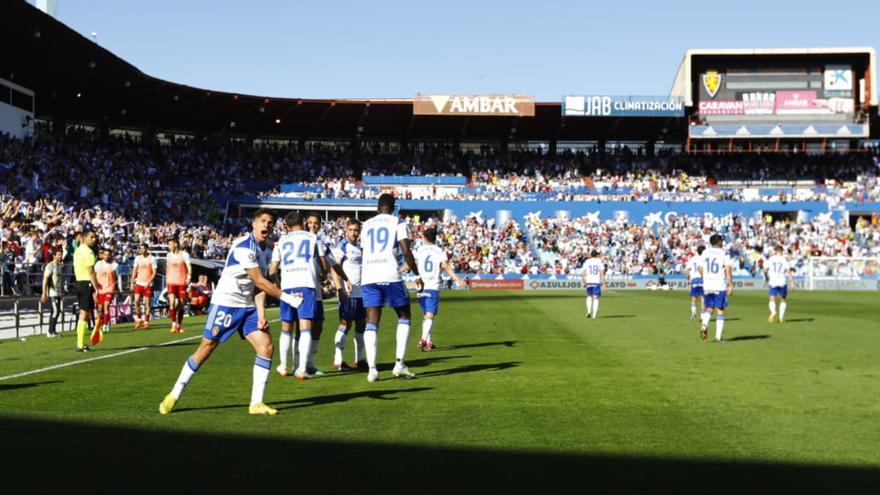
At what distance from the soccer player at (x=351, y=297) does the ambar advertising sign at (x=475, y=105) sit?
189ft

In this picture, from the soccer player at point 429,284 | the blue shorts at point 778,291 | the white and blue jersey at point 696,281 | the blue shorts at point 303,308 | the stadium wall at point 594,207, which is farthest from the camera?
the stadium wall at point 594,207

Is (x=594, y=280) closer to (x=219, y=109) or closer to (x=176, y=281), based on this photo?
(x=176, y=281)

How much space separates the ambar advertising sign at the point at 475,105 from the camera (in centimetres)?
7050

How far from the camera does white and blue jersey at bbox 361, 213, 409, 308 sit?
1203 cm

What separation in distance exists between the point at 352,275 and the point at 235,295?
4709 millimetres

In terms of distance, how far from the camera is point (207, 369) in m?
13.7

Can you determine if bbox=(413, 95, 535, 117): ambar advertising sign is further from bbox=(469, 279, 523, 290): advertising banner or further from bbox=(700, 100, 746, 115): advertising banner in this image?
bbox=(469, 279, 523, 290): advertising banner

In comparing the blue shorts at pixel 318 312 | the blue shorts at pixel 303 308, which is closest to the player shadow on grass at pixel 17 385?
the blue shorts at pixel 303 308

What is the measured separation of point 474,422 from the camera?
8867 mm

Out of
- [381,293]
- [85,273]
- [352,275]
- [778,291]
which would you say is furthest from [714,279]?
[85,273]

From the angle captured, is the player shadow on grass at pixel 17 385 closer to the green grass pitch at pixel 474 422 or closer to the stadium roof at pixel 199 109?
the green grass pitch at pixel 474 422

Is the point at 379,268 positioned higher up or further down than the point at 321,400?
higher up

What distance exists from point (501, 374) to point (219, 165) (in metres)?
59.9

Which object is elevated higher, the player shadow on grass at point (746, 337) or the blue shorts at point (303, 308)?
the blue shorts at point (303, 308)
